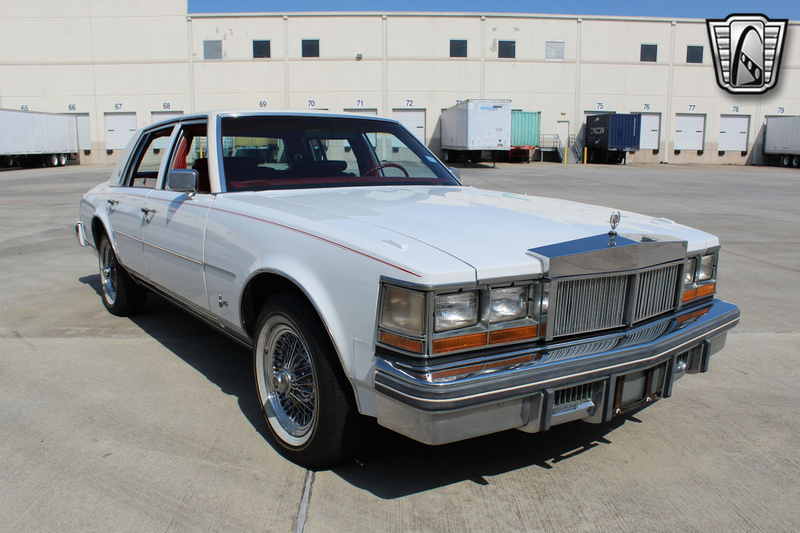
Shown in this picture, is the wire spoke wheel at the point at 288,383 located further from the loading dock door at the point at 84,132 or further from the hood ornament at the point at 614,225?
the loading dock door at the point at 84,132

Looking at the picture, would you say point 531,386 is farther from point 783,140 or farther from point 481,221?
point 783,140

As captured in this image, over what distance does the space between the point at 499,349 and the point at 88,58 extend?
4012 cm

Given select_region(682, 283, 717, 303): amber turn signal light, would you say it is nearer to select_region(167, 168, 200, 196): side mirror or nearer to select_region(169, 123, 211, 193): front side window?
select_region(167, 168, 200, 196): side mirror

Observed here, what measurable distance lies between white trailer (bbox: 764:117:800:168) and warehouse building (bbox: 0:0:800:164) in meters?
2.41

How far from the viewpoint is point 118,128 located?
3719 cm

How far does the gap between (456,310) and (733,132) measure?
43.6m

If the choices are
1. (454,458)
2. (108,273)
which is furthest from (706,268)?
(108,273)

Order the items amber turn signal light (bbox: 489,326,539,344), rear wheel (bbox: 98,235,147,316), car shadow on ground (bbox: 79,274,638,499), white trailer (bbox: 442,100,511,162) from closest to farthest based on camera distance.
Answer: amber turn signal light (bbox: 489,326,539,344) → car shadow on ground (bbox: 79,274,638,499) → rear wheel (bbox: 98,235,147,316) → white trailer (bbox: 442,100,511,162)

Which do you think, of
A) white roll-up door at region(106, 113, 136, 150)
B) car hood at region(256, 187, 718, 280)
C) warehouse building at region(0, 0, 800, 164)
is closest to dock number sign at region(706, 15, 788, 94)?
warehouse building at region(0, 0, 800, 164)

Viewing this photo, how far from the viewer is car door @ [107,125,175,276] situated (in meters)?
4.29

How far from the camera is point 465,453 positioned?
9.67ft

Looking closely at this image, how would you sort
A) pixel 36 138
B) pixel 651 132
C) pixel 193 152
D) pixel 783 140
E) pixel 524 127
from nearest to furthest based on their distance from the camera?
pixel 193 152
pixel 36 138
pixel 524 127
pixel 783 140
pixel 651 132

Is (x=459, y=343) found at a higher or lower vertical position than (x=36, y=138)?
lower

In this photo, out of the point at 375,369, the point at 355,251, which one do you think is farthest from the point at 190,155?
the point at 375,369
